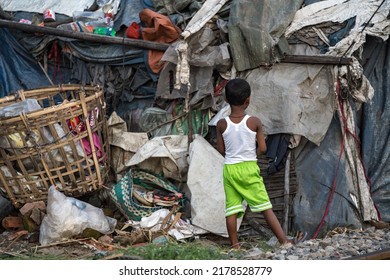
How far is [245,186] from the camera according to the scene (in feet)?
23.0

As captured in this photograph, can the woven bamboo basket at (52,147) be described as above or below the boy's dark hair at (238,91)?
below

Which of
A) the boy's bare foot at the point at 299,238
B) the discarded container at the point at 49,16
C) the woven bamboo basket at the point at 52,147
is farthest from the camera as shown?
the discarded container at the point at 49,16

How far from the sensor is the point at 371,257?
612 cm

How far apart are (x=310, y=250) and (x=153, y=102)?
2895 mm

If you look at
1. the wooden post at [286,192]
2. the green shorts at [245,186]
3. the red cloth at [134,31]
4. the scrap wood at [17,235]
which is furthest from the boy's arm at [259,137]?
the scrap wood at [17,235]

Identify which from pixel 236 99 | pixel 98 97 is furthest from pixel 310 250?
pixel 98 97

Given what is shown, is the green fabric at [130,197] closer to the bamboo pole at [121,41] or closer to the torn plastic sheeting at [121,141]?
the torn plastic sheeting at [121,141]

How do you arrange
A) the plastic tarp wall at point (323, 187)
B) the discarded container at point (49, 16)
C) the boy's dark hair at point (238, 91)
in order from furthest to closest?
the discarded container at point (49, 16) < the plastic tarp wall at point (323, 187) < the boy's dark hair at point (238, 91)

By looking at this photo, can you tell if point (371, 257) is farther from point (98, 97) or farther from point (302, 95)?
point (98, 97)

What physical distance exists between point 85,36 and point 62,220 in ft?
A: 6.99

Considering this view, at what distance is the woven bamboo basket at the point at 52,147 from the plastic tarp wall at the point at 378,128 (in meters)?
2.52

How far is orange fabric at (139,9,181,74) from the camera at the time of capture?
8.38 metres

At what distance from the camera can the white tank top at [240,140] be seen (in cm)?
692

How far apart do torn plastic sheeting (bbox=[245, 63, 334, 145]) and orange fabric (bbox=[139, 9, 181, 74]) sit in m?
1.13
